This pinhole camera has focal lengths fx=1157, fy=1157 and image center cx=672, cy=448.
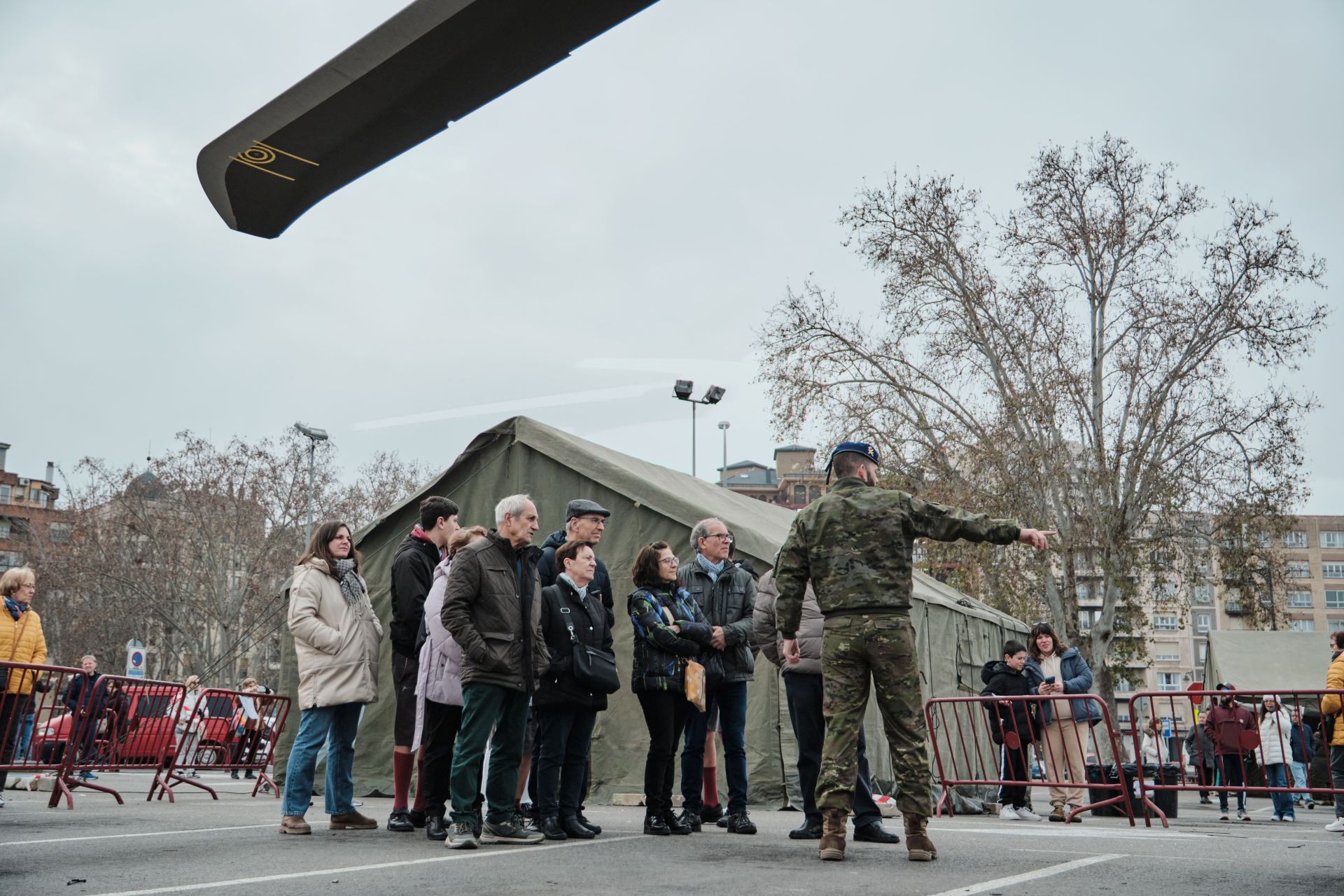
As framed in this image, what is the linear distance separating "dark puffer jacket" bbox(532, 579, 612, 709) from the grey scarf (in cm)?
113

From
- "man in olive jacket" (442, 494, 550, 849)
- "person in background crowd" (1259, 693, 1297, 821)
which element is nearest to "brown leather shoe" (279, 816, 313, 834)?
"man in olive jacket" (442, 494, 550, 849)

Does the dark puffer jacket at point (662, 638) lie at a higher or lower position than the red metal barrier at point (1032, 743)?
higher

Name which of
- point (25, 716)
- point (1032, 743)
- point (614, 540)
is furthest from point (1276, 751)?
point (25, 716)

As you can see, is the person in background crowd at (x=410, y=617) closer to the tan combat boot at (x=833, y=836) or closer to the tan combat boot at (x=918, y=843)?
the tan combat boot at (x=833, y=836)

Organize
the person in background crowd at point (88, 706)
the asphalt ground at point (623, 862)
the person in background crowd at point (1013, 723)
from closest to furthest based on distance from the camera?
the asphalt ground at point (623, 862) → the person in background crowd at point (88, 706) → the person in background crowd at point (1013, 723)

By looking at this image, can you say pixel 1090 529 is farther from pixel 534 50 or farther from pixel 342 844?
pixel 534 50

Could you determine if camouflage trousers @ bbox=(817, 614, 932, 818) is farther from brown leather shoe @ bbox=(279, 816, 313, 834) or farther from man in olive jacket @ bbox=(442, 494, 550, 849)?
brown leather shoe @ bbox=(279, 816, 313, 834)

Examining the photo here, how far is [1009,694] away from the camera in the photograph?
1048 centimetres

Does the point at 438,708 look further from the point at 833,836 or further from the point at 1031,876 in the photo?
the point at 1031,876

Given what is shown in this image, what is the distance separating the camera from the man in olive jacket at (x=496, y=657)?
555 cm

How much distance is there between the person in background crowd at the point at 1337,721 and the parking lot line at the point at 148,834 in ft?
25.3

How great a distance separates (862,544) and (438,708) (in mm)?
2538

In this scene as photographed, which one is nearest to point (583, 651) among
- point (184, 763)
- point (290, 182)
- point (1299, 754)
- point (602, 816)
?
point (602, 816)

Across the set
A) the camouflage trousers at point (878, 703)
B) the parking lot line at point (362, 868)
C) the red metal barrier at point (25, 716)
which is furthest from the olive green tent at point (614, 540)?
the camouflage trousers at point (878, 703)
